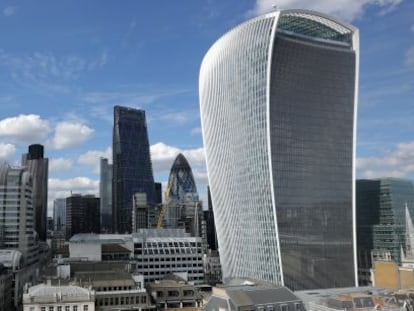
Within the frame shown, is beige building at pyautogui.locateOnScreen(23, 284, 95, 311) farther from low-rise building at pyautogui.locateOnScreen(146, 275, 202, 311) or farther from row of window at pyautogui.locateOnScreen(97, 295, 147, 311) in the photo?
low-rise building at pyautogui.locateOnScreen(146, 275, 202, 311)

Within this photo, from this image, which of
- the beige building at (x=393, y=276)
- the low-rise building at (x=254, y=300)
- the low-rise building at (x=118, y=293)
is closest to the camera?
the low-rise building at (x=254, y=300)

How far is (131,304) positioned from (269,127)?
294 ft

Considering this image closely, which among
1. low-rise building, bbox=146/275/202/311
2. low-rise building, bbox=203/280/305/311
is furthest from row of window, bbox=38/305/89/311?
low-rise building, bbox=203/280/305/311

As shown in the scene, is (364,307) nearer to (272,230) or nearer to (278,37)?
(272,230)

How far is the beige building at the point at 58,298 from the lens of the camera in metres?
125

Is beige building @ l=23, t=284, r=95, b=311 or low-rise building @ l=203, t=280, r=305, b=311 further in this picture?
beige building @ l=23, t=284, r=95, b=311

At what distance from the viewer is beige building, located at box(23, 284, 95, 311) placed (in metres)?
125

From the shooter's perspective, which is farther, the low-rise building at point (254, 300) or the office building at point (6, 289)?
the office building at point (6, 289)

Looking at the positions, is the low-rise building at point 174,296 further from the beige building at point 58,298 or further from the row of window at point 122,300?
the beige building at point 58,298

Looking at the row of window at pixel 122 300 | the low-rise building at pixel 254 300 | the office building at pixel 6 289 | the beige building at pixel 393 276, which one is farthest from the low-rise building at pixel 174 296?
the beige building at pixel 393 276

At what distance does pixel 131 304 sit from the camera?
5438 inches

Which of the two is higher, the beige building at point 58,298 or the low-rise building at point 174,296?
the beige building at point 58,298

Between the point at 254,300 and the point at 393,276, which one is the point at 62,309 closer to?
the point at 254,300

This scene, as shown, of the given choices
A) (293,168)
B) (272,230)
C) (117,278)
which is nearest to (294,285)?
(272,230)
